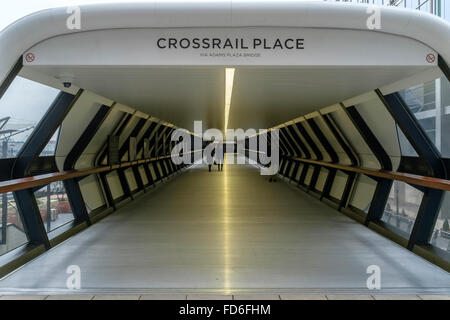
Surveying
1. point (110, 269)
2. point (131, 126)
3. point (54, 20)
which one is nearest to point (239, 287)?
point (110, 269)

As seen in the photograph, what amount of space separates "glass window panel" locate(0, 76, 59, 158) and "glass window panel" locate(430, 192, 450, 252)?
534cm

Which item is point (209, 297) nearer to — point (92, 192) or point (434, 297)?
point (434, 297)

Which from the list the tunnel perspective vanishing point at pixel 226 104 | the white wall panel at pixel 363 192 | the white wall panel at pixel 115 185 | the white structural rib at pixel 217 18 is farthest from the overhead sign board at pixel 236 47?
the white wall panel at pixel 115 185

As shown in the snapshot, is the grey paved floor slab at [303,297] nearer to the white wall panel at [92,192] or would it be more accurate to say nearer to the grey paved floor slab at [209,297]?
the grey paved floor slab at [209,297]

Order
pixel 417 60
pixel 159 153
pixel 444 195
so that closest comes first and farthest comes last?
pixel 417 60
pixel 444 195
pixel 159 153

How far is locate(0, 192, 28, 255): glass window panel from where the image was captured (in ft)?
14.4

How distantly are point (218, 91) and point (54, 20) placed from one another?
2.76 metres

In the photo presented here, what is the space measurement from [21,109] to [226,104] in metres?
3.79

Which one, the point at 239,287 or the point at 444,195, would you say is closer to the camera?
the point at 239,287

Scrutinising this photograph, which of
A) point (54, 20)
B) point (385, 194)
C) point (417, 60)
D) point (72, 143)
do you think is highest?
point (54, 20)

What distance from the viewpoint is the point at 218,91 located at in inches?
220

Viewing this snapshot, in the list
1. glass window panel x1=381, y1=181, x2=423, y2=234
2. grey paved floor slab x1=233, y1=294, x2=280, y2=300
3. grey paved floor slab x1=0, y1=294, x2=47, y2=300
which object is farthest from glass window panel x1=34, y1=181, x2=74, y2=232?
glass window panel x1=381, y1=181, x2=423, y2=234

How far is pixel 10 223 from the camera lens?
4.56 meters

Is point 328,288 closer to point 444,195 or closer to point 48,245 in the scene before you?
point 444,195
